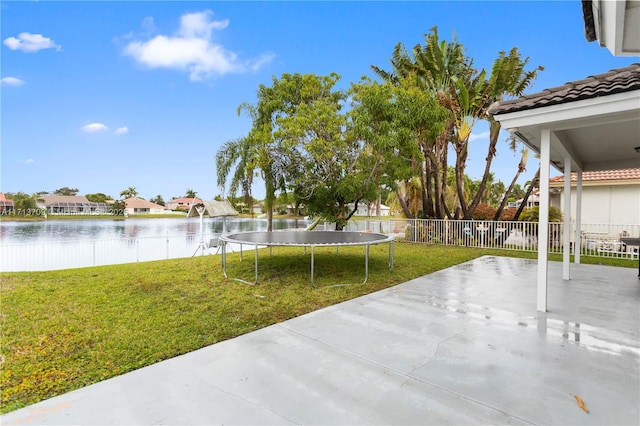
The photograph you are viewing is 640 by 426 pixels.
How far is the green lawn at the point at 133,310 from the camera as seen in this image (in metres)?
2.68

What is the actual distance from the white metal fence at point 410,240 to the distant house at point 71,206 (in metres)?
50.0

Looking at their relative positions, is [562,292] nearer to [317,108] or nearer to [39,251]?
[317,108]

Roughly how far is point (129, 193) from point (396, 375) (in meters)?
72.5

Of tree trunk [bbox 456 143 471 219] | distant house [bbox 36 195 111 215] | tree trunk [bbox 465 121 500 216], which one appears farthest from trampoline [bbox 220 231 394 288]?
distant house [bbox 36 195 111 215]

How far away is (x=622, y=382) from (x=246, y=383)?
2.97 meters

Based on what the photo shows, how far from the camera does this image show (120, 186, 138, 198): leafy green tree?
Result: 6235 cm

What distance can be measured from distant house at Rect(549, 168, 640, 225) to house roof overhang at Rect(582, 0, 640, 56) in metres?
11.6

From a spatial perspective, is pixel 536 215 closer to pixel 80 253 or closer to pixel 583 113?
pixel 583 113

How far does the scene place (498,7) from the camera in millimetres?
10398

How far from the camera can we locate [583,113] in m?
3.73

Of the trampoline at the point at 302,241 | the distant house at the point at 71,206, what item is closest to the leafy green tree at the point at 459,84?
the trampoline at the point at 302,241

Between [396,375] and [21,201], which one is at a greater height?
[21,201]

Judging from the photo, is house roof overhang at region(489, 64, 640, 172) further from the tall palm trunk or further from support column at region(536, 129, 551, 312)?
the tall palm trunk

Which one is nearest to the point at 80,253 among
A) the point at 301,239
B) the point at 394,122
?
the point at 301,239
